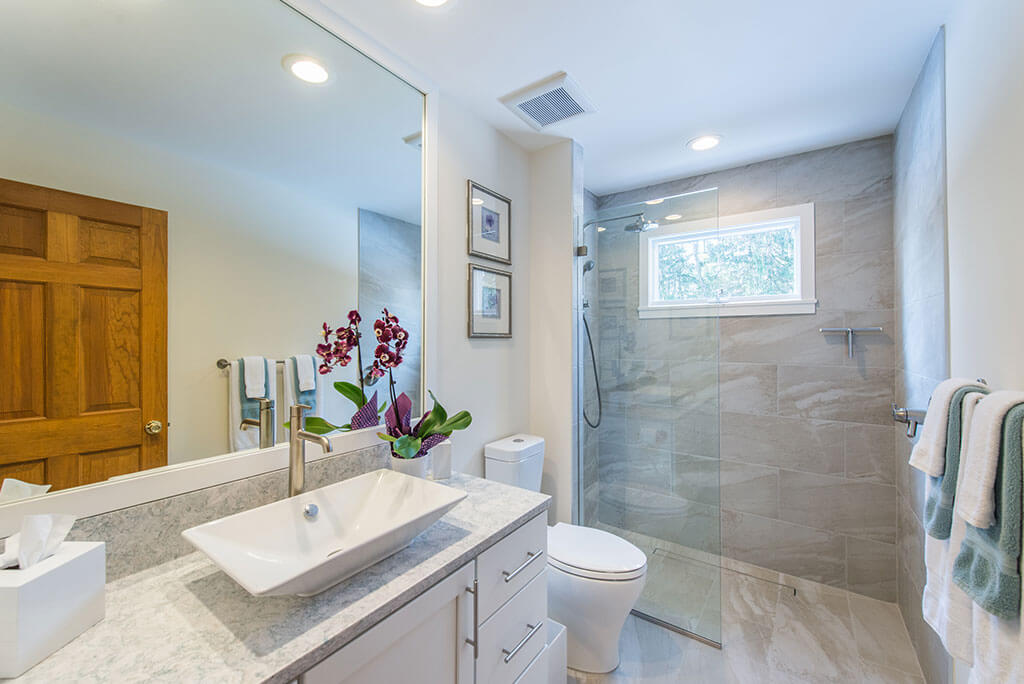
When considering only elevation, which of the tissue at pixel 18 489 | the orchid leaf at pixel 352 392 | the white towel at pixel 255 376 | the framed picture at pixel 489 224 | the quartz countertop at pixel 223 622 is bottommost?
the quartz countertop at pixel 223 622

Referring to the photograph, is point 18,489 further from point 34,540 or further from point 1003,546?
point 1003,546

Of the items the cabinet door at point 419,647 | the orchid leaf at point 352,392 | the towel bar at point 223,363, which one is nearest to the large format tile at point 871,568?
the cabinet door at point 419,647

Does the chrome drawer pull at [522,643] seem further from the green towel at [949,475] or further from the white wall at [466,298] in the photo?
the green towel at [949,475]

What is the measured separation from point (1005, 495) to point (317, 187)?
1862mm

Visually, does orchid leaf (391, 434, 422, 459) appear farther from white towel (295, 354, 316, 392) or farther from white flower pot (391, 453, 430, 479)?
white towel (295, 354, 316, 392)

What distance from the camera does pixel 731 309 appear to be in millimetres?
2480

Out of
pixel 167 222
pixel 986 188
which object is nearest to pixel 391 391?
pixel 167 222

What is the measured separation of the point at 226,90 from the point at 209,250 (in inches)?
18.9

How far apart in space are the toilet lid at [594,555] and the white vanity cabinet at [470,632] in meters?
0.37

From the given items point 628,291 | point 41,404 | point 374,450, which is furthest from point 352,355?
point 628,291

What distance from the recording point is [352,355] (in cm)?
143

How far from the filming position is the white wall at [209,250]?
0.86 meters

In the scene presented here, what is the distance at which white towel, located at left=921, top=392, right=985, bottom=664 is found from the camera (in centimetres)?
84

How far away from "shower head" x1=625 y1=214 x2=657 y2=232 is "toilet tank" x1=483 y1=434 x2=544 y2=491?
Result: 49.4 inches
